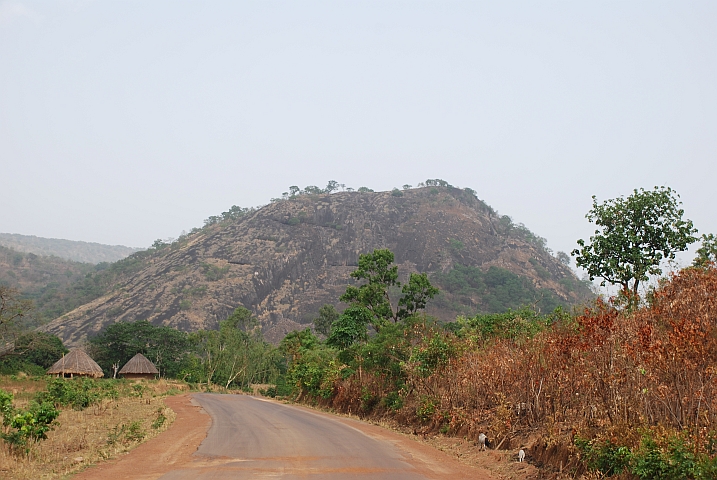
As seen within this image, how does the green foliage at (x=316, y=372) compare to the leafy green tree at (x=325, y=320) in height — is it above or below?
below

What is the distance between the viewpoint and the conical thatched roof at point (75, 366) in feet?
159

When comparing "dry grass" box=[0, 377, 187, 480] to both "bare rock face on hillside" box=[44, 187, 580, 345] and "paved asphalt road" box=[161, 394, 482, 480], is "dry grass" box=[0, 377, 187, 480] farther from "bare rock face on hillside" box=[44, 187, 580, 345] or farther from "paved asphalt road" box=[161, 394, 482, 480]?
"bare rock face on hillside" box=[44, 187, 580, 345]

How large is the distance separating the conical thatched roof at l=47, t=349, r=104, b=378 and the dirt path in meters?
37.6

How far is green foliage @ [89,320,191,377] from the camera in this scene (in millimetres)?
60156

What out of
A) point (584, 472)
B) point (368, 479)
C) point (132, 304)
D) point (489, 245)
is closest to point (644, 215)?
point (584, 472)

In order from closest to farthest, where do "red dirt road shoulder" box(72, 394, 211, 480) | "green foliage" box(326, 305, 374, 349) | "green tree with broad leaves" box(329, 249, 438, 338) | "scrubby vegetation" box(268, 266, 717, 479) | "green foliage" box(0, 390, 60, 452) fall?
"scrubby vegetation" box(268, 266, 717, 479), "red dirt road shoulder" box(72, 394, 211, 480), "green foliage" box(0, 390, 60, 452), "green foliage" box(326, 305, 374, 349), "green tree with broad leaves" box(329, 249, 438, 338)

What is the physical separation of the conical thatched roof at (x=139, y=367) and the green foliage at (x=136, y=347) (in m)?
3.84

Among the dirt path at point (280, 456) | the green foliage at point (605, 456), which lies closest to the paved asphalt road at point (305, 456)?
the dirt path at point (280, 456)

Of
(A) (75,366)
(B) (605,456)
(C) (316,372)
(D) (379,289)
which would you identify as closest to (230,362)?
(A) (75,366)

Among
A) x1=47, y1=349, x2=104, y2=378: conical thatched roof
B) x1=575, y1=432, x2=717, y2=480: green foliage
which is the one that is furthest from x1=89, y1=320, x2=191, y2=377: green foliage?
x1=575, y1=432, x2=717, y2=480: green foliage

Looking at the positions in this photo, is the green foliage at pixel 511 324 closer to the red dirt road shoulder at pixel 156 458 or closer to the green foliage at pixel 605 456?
the green foliage at pixel 605 456

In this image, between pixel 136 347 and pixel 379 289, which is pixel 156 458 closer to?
pixel 379 289

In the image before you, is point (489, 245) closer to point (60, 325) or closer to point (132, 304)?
point (132, 304)

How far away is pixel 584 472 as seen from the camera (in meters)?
8.69
